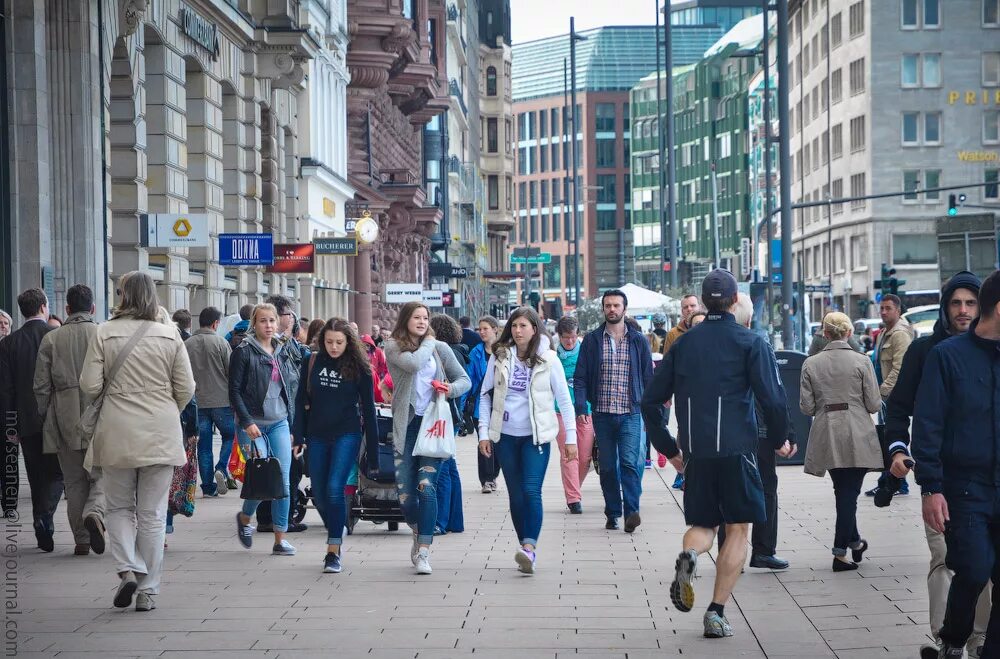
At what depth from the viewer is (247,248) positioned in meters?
23.1

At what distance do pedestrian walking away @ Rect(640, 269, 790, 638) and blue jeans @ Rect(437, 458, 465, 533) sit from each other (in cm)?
410

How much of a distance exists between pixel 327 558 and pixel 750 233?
11599 centimetres

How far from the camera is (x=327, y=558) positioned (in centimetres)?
1027

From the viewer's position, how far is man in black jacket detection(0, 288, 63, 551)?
1146 centimetres

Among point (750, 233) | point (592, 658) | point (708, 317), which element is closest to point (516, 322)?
point (708, 317)

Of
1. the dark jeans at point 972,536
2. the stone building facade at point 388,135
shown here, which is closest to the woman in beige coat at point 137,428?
the dark jeans at point 972,536

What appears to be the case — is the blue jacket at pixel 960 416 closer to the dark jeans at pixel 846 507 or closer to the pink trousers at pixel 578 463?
the dark jeans at pixel 846 507

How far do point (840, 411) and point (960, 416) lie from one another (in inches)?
184

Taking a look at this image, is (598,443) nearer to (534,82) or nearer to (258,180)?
(258,180)

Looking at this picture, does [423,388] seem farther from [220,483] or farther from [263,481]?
[220,483]

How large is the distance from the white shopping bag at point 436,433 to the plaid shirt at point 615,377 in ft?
Result: 8.10

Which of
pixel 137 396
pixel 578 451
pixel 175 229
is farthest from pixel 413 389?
pixel 175 229

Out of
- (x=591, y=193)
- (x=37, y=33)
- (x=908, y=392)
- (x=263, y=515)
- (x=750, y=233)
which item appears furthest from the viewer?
(x=591, y=193)

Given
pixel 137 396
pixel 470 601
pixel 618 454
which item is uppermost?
pixel 137 396
